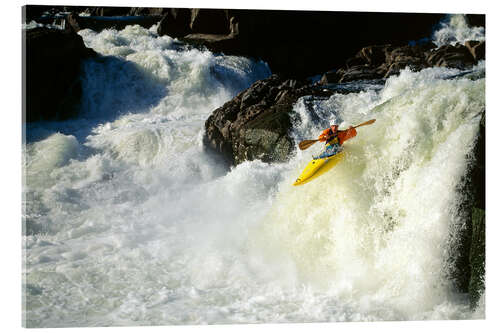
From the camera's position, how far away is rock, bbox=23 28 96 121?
8.00 metres

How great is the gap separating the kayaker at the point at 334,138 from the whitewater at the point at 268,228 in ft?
0.43

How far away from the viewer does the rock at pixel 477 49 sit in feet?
26.2

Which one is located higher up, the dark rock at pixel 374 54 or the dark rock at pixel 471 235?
the dark rock at pixel 374 54

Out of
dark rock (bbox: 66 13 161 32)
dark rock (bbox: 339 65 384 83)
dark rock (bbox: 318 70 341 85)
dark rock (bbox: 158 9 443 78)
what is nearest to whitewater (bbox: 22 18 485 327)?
dark rock (bbox: 339 65 384 83)

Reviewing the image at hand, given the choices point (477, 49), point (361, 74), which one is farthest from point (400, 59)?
point (477, 49)

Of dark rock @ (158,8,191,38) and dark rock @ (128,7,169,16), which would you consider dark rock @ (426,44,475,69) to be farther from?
dark rock @ (128,7,169,16)

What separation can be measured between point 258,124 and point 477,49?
13.2 feet

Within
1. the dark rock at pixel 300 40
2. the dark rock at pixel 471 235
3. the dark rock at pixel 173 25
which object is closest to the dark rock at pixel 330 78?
the dark rock at pixel 300 40

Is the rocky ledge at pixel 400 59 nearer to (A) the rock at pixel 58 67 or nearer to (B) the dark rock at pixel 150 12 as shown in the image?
(B) the dark rock at pixel 150 12

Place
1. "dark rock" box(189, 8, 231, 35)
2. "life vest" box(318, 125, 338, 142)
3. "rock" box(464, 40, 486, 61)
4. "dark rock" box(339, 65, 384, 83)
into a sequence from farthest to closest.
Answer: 1. "dark rock" box(189, 8, 231, 35)
2. "dark rock" box(339, 65, 384, 83)
3. "rock" box(464, 40, 486, 61)
4. "life vest" box(318, 125, 338, 142)

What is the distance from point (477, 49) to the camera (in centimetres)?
799

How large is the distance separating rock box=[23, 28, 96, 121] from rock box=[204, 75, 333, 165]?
266cm
